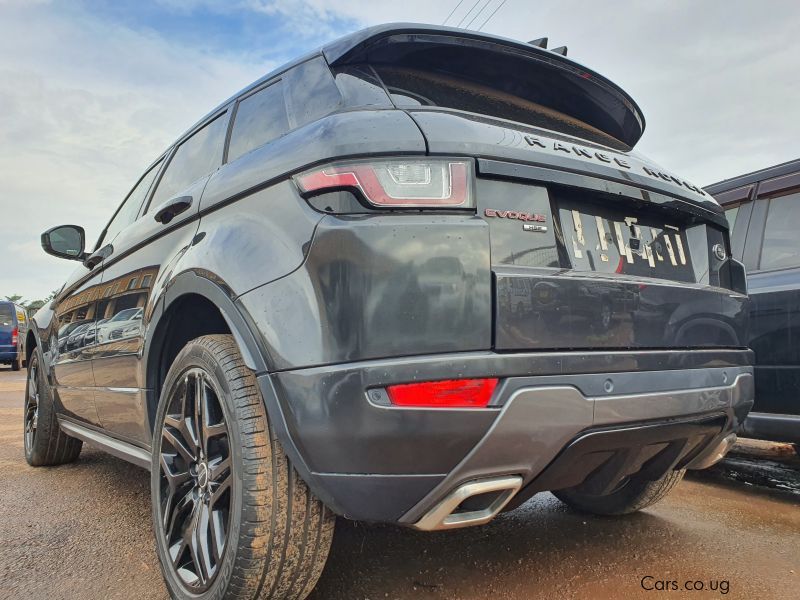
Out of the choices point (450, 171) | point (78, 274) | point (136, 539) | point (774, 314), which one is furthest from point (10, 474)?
point (774, 314)

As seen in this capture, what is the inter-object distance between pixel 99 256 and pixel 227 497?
193 cm

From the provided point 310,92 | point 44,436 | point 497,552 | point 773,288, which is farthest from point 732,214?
point 44,436

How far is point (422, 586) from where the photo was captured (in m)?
2.08

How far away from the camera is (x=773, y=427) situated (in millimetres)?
3191

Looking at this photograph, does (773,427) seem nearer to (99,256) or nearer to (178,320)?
(178,320)

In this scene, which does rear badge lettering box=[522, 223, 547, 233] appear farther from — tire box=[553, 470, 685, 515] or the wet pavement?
tire box=[553, 470, 685, 515]

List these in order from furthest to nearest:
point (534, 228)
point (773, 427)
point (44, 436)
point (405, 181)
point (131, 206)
Result: point (44, 436) → point (131, 206) → point (773, 427) → point (534, 228) → point (405, 181)

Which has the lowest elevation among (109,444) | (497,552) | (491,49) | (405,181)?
(497,552)

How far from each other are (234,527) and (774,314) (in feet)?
9.59

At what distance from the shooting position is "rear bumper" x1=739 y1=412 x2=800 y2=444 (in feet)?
10.3

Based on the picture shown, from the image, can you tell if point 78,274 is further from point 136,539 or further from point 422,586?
point 422,586

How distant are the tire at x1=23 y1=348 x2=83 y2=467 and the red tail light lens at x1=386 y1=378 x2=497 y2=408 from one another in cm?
326

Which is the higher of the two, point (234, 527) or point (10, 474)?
point (234, 527)

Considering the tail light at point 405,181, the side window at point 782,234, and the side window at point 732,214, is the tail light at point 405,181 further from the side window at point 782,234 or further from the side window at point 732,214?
the side window at point 732,214
